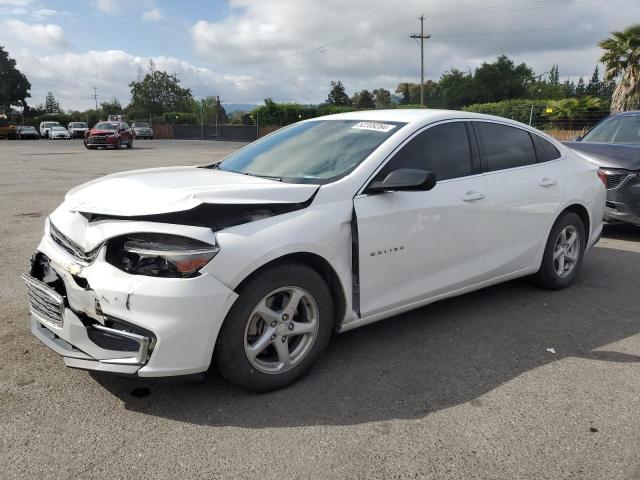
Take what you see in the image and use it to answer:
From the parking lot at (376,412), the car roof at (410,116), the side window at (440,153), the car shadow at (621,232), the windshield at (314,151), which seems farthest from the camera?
the car shadow at (621,232)

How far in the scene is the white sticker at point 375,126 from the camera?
153 inches

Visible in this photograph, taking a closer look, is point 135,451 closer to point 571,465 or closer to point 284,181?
point 284,181

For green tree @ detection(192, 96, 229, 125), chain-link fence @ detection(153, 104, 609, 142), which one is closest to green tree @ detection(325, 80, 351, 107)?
green tree @ detection(192, 96, 229, 125)

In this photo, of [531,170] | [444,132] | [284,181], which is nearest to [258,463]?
[284,181]

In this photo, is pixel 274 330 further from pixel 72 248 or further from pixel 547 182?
pixel 547 182

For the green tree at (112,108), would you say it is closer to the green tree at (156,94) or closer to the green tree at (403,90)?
the green tree at (156,94)

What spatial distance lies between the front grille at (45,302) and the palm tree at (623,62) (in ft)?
85.3

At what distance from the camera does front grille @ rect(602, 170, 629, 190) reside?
7004 mm

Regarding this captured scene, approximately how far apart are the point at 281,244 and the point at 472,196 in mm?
1777

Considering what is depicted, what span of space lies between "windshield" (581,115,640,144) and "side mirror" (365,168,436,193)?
5.95 meters

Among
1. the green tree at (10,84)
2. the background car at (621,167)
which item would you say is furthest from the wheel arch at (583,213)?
the green tree at (10,84)

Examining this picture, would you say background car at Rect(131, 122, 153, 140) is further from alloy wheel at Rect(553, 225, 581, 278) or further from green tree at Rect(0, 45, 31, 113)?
alloy wheel at Rect(553, 225, 581, 278)

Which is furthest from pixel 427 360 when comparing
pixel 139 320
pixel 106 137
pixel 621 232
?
pixel 106 137

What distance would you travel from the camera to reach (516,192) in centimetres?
445
